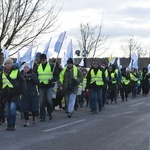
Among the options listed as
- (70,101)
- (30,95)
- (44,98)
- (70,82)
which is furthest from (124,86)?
(30,95)

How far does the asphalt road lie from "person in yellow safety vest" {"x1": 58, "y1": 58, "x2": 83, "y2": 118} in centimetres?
65

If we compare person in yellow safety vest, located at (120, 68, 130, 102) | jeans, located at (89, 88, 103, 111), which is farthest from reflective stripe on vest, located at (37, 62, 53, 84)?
person in yellow safety vest, located at (120, 68, 130, 102)

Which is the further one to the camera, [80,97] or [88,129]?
[80,97]

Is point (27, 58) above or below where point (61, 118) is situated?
above

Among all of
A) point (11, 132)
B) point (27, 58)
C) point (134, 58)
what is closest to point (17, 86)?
point (11, 132)

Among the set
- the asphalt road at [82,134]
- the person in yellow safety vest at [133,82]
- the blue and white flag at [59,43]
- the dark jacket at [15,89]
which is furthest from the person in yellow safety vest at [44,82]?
the person in yellow safety vest at [133,82]

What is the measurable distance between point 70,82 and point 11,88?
3561 millimetres

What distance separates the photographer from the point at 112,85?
23484mm

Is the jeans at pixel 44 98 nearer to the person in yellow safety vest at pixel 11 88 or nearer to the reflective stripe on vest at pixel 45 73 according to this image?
the reflective stripe on vest at pixel 45 73

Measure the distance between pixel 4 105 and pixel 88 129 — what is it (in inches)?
95.6

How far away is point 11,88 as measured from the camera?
12.5 metres

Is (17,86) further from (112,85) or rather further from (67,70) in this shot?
(112,85)

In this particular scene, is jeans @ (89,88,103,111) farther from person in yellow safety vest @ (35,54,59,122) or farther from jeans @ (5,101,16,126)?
jeans @ (5,101,16,126)

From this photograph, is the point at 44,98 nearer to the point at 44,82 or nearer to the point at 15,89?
the point at 44,82
